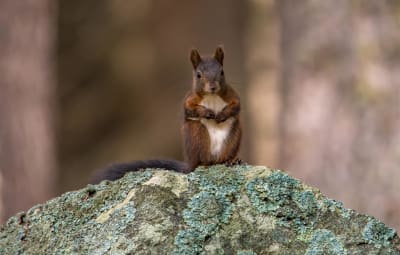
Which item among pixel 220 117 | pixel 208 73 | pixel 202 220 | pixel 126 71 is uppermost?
pixel 208 73

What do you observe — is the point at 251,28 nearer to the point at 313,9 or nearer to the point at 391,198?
the point at 313,9

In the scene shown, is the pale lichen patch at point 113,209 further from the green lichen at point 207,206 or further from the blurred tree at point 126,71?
the blurred tree at point 126,71

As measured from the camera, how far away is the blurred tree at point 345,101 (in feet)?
22.2

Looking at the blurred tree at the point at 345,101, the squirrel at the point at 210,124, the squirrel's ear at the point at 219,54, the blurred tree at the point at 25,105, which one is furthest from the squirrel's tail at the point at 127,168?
the blurred tree at the point at 25,105

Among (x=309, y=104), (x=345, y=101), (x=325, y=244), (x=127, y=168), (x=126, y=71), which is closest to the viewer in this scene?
(x=325, y=244)

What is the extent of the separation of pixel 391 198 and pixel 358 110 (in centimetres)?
69

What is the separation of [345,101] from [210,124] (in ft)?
9.88

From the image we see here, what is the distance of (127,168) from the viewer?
4180 millimetres

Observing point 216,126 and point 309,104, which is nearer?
point 216,126

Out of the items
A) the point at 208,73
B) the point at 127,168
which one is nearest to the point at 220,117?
the point at 208,73

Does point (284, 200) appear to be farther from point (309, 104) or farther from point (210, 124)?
point (309, 104)

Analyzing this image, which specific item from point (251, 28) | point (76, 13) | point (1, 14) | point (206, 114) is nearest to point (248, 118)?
point (251, 28)

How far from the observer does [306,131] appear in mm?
7289

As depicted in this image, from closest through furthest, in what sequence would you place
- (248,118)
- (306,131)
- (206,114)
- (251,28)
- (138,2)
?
(206,114) < (306,131) < (248,118) < (251,28) < (138,2)
